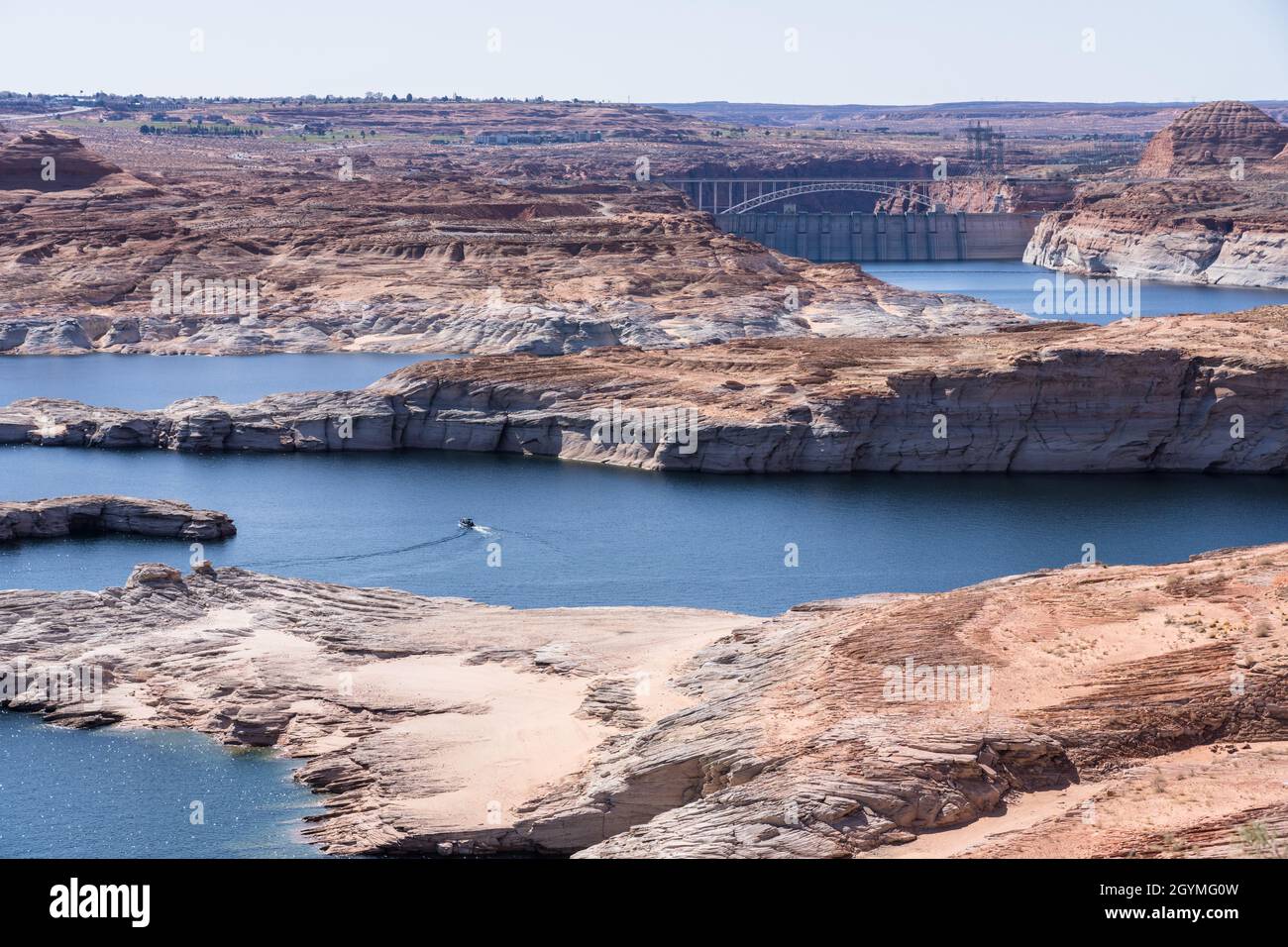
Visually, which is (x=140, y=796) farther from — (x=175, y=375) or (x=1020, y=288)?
(x=1020, y=288)

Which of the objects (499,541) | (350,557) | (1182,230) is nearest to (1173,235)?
(1182,230)

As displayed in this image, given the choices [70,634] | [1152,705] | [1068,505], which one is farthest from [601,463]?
[1152,705]

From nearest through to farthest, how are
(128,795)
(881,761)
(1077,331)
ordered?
(881,761), (128,795), (1077,331)

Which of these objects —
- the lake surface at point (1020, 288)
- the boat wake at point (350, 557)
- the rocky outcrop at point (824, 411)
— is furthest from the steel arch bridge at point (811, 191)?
the boat wake at point (350, 557)

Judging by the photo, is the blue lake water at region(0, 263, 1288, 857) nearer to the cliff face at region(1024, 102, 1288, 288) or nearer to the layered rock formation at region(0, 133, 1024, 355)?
the layered rock formation at region(0, 133, 1024, 355)

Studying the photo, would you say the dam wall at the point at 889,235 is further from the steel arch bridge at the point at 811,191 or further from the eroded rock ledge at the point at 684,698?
the eroded rock ledge at the point at 684,698
